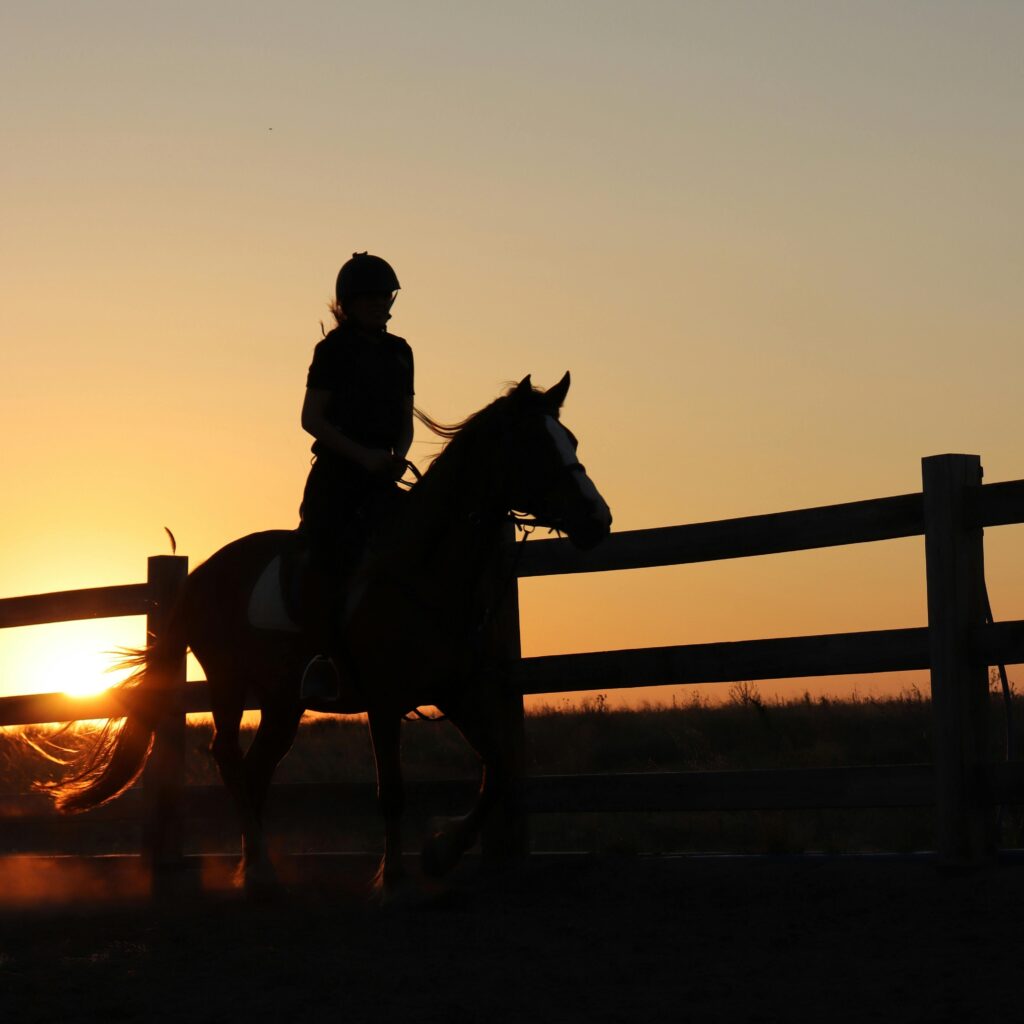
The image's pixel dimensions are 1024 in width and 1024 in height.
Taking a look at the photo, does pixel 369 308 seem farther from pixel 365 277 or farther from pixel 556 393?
pixel 556 393

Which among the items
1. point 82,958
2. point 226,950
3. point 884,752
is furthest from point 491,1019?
point 884,752

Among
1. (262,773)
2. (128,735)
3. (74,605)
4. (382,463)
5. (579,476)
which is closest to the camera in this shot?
(579,476)

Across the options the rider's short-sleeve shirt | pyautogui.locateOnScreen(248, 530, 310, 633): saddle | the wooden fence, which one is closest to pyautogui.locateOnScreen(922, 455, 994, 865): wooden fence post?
the wooden fence

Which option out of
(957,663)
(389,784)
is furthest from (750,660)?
(389,784)

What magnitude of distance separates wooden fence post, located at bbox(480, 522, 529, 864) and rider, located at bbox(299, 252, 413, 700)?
3.25ft

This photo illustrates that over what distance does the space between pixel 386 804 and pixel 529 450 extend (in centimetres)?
181

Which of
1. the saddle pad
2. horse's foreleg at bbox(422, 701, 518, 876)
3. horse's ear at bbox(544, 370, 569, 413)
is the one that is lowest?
horse's foreleg at bbox(422, 701, 518, 876)

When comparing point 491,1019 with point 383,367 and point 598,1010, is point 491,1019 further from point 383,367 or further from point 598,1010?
point 383,367

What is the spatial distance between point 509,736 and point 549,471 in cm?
208

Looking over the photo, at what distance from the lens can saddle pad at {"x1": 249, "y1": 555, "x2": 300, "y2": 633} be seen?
26.0 feet

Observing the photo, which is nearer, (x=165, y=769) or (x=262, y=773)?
(x=262, y=773)

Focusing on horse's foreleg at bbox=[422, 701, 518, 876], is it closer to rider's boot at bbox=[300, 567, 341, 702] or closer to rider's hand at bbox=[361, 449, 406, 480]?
rider's boot at bbox=[300, 567, 341, 702]

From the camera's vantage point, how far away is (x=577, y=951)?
5.57m

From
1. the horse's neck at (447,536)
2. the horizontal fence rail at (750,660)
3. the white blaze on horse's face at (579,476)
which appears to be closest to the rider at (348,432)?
the horse's neck at (447,536)
